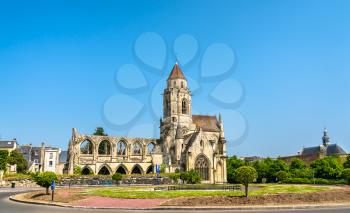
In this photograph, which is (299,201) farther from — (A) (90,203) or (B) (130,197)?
(A) (90,203)

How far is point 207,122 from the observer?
80.2 metres

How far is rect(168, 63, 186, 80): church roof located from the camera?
7781 centimetres

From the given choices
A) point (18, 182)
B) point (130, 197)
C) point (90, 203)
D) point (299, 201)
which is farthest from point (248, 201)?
point (18, 182)

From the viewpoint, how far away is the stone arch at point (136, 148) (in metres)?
73.0

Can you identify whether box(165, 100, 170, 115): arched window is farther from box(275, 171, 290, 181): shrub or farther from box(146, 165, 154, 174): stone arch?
box(275, 171, 290, 181): shrub

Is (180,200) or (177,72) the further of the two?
(177,72)

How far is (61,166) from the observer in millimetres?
70312

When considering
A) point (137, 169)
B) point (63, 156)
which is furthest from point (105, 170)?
point (63, 156)

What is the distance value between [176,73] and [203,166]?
2230 centimetres

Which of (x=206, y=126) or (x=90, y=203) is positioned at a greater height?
(x=206, y=126)

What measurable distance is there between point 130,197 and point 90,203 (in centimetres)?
331

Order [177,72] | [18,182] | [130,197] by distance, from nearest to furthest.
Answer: [130,197], [18,182], [177,72]

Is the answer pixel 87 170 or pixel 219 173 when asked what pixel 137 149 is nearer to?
pixel 87 170

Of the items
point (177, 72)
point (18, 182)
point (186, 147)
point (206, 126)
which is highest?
point (177, 72)
